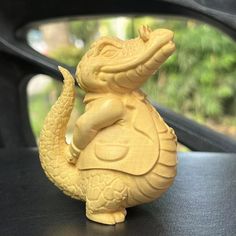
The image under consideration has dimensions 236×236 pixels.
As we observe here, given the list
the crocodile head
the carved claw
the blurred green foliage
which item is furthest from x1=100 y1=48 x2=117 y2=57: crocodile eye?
the blurred green foliage

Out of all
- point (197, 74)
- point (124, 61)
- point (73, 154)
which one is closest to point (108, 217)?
point (73, 154)

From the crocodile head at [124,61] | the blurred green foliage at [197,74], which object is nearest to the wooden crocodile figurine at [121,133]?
the crocodile head at [124,61]

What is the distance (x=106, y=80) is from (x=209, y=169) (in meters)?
0.40

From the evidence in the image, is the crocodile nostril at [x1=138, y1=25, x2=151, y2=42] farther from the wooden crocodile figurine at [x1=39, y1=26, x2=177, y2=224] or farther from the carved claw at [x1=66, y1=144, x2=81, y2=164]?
the carved claw at [x1=66, y1=144, x2=81, y2=164]

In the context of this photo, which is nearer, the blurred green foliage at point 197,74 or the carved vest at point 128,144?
the carved vest at point 128,144

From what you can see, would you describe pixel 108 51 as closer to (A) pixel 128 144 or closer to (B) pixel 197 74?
(A) pixel 128 144

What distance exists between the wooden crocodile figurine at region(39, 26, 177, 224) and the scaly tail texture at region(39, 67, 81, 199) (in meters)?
0.04

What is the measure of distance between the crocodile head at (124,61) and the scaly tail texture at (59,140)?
0.04 m

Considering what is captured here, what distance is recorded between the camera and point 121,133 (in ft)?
2.04

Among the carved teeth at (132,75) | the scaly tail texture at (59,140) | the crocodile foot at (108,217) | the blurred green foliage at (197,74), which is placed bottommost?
the blurred green foliage at (197,74)

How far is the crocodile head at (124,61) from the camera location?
604 mm

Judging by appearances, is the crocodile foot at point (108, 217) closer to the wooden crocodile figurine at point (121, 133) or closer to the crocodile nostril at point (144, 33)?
the wooden crocodile figurine at point (121, 133)

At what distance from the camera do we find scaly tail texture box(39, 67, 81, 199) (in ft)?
2.25

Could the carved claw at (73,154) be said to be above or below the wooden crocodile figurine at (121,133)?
below
